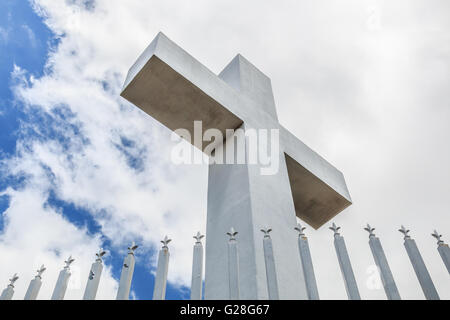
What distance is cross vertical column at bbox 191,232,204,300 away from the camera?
3636mm

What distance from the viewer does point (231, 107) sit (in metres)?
7.30

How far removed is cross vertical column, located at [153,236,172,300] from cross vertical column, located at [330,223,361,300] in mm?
1611

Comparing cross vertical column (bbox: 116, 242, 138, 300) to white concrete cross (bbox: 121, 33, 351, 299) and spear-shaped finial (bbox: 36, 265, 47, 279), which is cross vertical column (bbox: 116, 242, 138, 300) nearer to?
spear-shaped finial (bbox: 36, 265, 47, 279)

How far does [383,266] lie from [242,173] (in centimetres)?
289

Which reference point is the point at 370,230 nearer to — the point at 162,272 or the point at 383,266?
the point at 383,266

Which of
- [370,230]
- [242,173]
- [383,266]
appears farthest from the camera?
[242,173]

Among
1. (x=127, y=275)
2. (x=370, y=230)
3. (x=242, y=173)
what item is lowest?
(x=127, y=275)

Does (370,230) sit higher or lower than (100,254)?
higher

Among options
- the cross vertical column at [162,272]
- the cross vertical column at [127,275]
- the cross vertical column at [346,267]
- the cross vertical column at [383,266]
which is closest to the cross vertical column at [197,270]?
the cross vertical column at [162,272]

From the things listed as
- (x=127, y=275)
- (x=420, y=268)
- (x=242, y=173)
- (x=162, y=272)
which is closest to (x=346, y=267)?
(x=420, y=268)

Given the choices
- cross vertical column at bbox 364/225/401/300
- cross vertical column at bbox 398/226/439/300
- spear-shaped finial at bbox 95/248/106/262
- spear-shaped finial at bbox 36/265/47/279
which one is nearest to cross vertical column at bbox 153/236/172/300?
spear-shaped finial at bbox 95/248/106/262

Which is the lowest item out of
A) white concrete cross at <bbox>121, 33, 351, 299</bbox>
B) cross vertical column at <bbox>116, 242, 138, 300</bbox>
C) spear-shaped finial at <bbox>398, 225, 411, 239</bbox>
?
cross vertical column at <bbox>116, 242, 138, 300</bbox>

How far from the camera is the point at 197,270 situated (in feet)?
12.5

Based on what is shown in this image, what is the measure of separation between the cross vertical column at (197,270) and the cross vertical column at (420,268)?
197 centimetres
